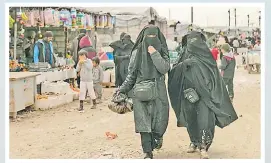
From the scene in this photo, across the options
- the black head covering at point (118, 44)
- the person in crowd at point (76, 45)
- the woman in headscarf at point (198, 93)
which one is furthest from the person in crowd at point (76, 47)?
the woman in headscarf at point (198, 93)

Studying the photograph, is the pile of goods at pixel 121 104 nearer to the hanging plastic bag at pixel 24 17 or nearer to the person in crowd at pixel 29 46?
the person in crowd at pixel 29 46

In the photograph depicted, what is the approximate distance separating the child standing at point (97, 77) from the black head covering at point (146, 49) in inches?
18.0

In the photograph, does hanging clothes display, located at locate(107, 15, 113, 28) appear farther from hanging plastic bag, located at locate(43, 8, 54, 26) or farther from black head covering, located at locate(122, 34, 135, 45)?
hanging plastic bag, located at locate(43, 8, 54, 26)

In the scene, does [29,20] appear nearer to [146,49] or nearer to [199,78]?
[146,49]

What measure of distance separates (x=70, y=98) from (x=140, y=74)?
2.26ft

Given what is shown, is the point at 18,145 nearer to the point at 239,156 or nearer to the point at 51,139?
the point at 51,139

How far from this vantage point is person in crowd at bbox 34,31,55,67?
Answer: 3.80 m

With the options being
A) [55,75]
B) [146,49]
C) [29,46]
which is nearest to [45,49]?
[29,46]

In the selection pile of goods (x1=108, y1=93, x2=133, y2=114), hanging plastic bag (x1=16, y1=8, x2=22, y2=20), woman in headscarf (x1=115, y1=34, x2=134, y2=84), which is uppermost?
hanging plastic bag (x1=16, y1=8, x2=22, y2=20)

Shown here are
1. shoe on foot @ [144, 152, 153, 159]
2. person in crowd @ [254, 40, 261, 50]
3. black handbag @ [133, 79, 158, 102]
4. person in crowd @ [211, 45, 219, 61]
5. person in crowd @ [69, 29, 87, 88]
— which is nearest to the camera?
black handbag @ [133, 79, 158, 102]

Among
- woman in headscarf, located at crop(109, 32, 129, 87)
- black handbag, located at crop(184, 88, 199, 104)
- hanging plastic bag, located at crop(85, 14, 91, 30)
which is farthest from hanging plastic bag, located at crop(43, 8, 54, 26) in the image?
black handbag, located at crop(184, 88, 199, 104)

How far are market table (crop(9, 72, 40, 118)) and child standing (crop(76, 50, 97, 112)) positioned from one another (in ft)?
1.11

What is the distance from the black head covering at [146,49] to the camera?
11.2ft

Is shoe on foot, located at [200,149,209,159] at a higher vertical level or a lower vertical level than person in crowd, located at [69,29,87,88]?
lower
